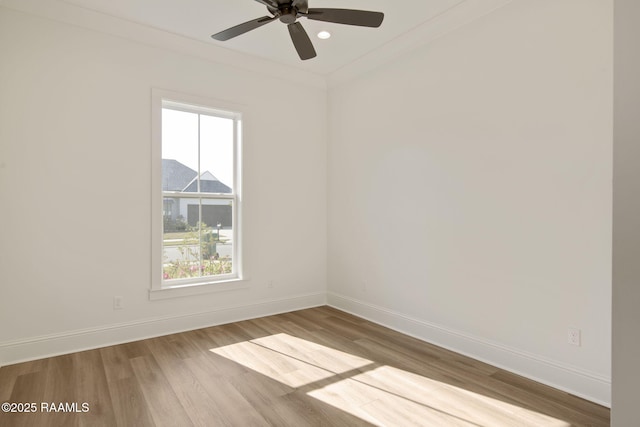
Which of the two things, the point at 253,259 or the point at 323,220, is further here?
the point at 323,220

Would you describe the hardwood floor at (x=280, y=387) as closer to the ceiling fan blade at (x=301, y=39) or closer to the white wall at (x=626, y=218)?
the white wall at (x=626, y=218)

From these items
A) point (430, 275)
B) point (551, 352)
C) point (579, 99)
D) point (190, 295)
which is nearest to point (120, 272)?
point (190, 295)

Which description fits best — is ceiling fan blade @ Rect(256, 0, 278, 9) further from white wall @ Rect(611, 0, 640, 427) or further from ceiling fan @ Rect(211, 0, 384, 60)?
white wall @ Rect(611, 0, 640, 427)

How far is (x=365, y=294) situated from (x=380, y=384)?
168cm

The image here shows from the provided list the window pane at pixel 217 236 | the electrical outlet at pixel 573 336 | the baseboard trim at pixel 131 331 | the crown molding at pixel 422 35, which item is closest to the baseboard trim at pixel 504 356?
the electrical outlet at pixel 573 336

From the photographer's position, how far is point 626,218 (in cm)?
63

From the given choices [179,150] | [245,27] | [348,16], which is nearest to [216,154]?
[179,150]

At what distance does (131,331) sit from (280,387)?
1.80 metres

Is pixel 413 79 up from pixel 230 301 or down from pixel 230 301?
up

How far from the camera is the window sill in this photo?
3.63 m

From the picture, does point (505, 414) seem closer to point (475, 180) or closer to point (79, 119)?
point (475, 180)

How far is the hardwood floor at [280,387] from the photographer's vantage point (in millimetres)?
2191

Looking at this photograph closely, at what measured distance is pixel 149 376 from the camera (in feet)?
8.93

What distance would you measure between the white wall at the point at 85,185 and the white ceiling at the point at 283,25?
12.1 inches
